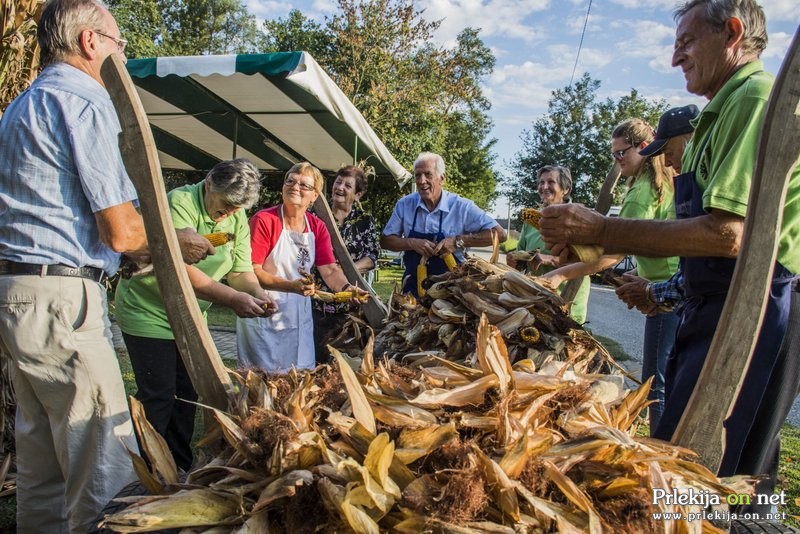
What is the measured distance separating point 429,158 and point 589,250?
121 inches

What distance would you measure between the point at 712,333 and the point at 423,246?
273 cm

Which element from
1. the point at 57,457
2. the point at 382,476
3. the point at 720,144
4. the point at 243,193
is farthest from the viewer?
the point at 243,193

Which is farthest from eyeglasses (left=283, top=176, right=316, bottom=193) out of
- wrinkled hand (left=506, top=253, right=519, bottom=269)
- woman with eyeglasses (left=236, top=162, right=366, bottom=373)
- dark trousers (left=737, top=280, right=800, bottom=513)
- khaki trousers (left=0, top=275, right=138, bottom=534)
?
dark trousers (left=737, top=280, right=800, bottom=513)

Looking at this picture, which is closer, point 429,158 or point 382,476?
point 382,476

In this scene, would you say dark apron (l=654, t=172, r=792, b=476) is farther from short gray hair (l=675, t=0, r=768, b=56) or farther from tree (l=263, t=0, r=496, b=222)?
tree (l=263, t=0, r=496, b=222)

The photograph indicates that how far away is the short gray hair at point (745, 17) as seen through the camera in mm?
1710

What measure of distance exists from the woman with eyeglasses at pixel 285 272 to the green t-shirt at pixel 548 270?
4.74 feet

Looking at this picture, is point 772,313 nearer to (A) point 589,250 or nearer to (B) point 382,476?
(A) point 589,250

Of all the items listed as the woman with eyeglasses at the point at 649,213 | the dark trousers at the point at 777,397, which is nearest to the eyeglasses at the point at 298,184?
the woman with eyeglasses at the point at 649,213

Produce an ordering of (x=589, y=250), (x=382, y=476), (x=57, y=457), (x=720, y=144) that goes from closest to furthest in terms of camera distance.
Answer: (x=382, y=476) → (x=720, y=144) → (x=589, y=250) → (x=57, y=457)

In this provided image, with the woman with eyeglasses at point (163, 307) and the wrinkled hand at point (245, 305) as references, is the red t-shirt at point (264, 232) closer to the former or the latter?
the woman with eyeglasses at point (163, 307)

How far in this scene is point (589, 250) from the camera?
5.77 ft

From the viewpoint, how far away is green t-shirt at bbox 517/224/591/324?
3.77m

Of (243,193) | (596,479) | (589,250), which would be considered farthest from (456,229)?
(596,479)
